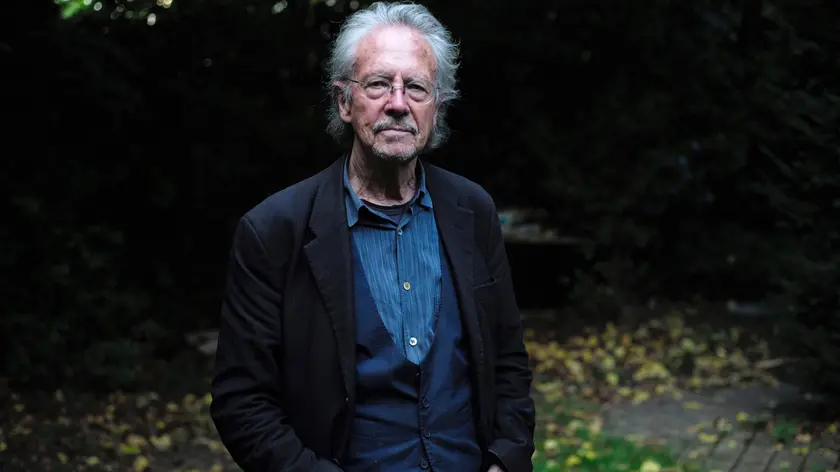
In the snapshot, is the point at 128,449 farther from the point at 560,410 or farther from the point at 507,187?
the point at 507,187

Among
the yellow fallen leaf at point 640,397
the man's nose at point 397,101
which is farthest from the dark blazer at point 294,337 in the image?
the yellow fallen leaf at point 640,397

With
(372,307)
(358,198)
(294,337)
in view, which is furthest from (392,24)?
(294,337)

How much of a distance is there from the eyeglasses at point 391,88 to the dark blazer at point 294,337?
269 millimetres

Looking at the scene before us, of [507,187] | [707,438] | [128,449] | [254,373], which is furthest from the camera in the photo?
[507,187]

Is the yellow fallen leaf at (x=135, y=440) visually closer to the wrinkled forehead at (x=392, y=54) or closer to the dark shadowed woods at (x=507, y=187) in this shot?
the dark shadowed woods at (x=507, y=187)

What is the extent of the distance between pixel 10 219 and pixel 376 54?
4.46 m

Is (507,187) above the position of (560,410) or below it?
above

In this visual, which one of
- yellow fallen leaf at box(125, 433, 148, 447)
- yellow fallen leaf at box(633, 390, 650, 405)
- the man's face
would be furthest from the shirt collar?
yellow fallen leaf at box(633, 390, 650, 405)

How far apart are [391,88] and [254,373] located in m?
0.78

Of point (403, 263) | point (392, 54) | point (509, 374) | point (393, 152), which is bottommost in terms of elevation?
point (509, 374)

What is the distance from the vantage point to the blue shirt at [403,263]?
109 inches

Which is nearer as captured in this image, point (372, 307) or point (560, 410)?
point (372, 307)

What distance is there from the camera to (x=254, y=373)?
2.69 meters

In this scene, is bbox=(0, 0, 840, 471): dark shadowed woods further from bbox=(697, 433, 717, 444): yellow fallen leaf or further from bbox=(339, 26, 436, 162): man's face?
bbox=(339, 26, 436, 162): man's face
